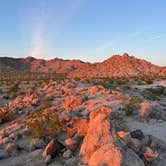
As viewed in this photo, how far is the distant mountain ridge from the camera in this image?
307 ft

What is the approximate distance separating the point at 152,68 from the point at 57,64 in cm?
5872

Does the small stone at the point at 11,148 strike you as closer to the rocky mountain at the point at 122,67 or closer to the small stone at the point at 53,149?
the small stone at the point at 53,149

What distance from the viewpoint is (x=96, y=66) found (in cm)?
11362

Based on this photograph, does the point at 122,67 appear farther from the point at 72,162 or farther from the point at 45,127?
the point at 72,162

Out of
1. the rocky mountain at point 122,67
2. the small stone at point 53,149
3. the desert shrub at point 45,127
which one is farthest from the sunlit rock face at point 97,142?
the rocky mountain at point 122,67

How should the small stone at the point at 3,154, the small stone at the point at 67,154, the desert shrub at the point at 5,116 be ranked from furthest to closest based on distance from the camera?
the desert shrub at the point at 5,116 → the small stone at the point at 3,154 → the small stone at the point at 67,154

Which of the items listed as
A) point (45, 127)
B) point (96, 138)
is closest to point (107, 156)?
point (96, 138)

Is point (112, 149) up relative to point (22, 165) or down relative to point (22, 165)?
up

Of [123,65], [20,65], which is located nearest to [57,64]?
[20,65]

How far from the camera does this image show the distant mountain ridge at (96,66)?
307 feet

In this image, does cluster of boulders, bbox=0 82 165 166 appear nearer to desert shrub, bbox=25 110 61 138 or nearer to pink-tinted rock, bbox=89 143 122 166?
pink-tinted rock, bbox=89 143 122 166

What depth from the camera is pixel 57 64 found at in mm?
145375

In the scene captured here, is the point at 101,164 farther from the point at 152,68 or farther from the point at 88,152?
the point at 152,68

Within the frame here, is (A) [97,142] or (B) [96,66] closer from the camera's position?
(A) [97,142]
